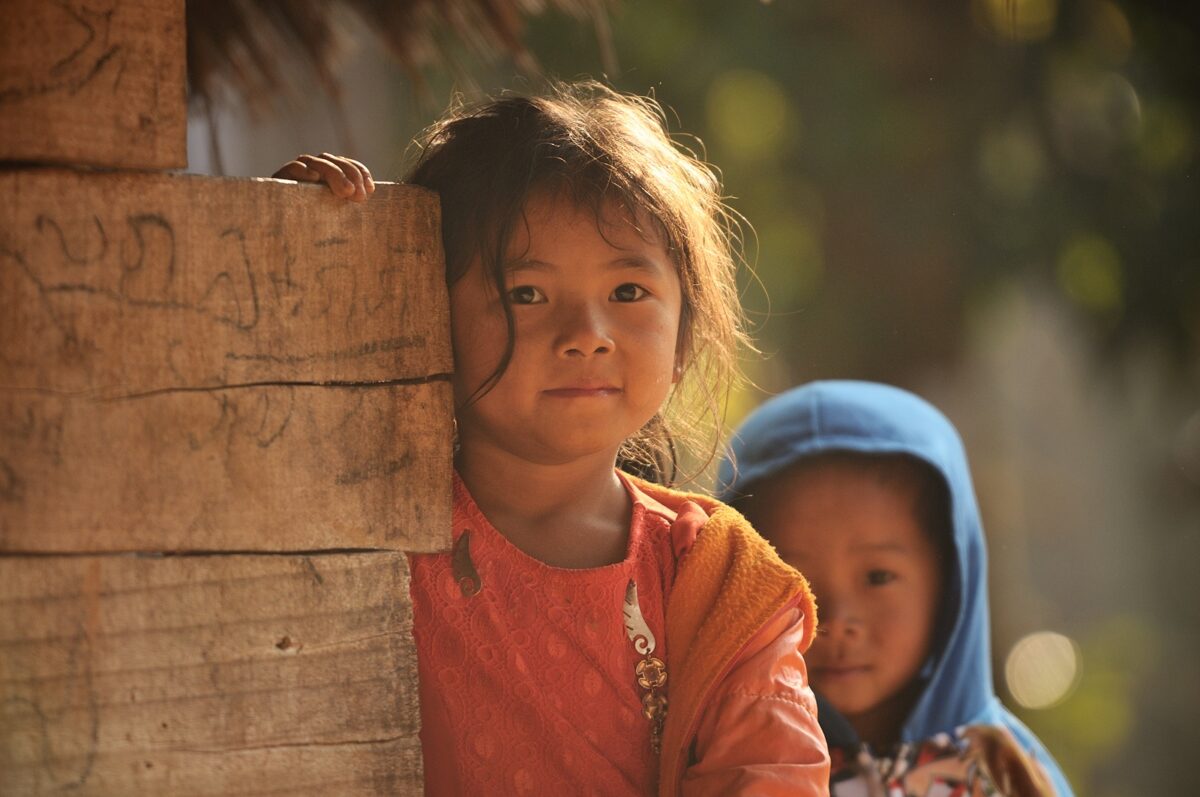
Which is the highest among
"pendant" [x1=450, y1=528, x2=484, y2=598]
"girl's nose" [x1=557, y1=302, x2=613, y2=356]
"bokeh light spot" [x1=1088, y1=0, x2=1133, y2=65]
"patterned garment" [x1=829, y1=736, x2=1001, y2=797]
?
"bokeh light spot" [x1=1088, y1=0, x2=1133, y2=65]

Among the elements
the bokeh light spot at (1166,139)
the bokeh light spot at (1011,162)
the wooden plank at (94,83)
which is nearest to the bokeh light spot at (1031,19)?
the bokeh light spot at (1011,162)

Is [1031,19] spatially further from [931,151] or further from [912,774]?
[912,774]

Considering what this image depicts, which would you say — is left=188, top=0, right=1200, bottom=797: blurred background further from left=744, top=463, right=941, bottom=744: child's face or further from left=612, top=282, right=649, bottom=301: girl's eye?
left=612, top=282, right=649, bottom=301: girl's eye

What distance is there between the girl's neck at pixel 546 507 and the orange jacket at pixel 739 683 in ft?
0.43

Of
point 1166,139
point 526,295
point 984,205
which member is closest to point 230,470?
point 526,295

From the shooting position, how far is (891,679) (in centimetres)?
280

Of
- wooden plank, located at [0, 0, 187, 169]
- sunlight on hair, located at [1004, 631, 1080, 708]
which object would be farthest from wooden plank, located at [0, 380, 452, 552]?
sunlight on hair, located at [1004, 631, 1080, 708]

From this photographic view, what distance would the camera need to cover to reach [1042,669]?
7438mm

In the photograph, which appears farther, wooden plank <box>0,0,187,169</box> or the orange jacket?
the orange jacket

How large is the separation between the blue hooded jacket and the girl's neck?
93cm

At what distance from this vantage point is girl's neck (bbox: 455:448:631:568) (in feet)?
6.25

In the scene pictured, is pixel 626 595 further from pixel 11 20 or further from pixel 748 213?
pixel 748 213

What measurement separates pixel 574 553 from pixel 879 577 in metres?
1.08

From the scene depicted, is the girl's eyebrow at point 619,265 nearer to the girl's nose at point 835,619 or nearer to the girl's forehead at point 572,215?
the girl's forehead at point 572,215
